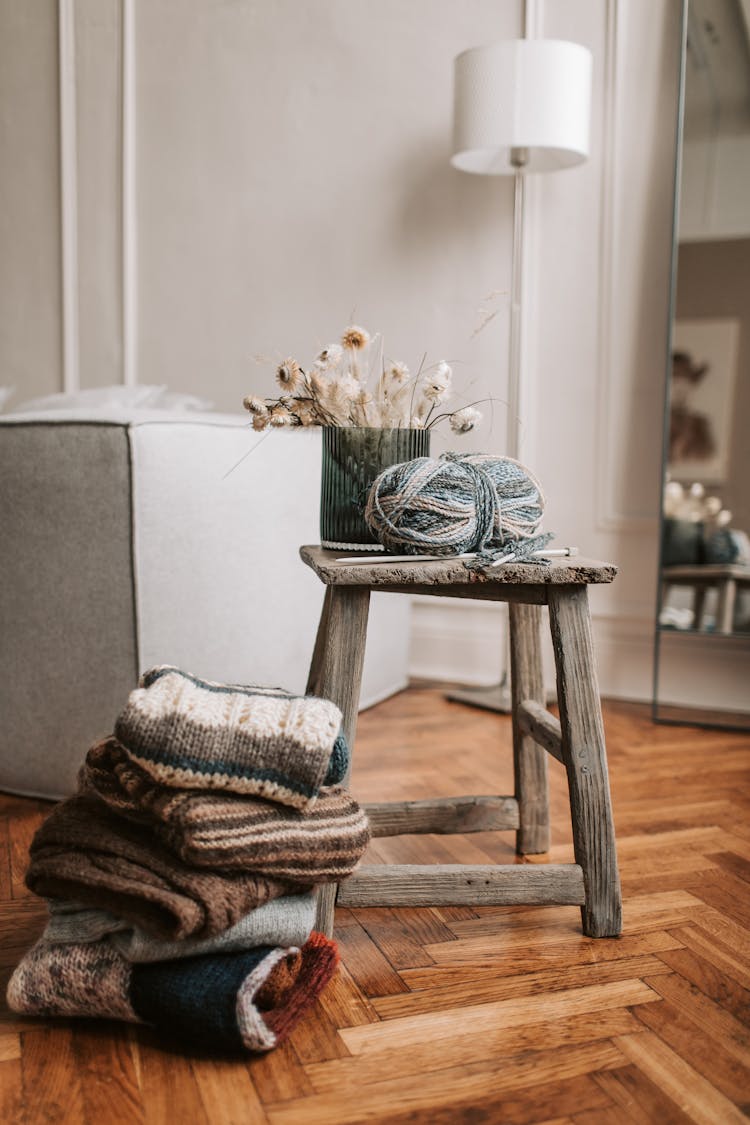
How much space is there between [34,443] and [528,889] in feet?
3.30

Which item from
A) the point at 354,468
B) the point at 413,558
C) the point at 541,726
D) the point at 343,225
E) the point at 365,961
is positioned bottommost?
the point at 365,961

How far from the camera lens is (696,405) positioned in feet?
7.54

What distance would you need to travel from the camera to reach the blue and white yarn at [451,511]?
3.76 ft

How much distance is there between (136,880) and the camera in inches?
36.8

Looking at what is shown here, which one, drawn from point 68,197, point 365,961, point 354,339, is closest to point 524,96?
point 354,339

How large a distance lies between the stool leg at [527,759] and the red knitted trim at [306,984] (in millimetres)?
477

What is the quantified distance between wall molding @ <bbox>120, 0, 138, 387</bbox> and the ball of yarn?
6.62ft

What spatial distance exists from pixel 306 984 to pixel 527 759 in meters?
0.55

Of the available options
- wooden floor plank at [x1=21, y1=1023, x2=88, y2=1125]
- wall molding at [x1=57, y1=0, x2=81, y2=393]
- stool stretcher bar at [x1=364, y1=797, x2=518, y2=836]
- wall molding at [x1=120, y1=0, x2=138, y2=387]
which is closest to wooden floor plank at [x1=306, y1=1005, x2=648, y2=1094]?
wooden floor plank at [x1=21, y1=1023, x2=88, y2=1125]

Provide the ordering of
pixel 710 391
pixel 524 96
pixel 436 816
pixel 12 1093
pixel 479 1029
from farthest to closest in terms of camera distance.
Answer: pixel 710 391
pixel 524 96
pixel 436 816
pixel 479 1029
pixel 12 1093

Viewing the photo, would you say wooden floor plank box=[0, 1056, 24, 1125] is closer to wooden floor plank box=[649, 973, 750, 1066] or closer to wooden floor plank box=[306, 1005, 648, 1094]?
wooden floor plank box=[306, 1005, 648, 1094]

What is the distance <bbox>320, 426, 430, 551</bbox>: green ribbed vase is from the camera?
125 centimetres

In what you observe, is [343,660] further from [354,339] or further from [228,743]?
[354,339]

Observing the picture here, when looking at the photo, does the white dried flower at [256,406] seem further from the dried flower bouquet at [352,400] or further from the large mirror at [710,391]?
the large mirror at [710,391]
